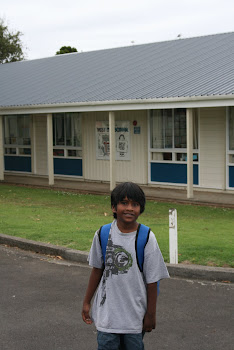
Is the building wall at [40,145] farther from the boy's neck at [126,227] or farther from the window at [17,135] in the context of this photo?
the boy's neck at [126,227]

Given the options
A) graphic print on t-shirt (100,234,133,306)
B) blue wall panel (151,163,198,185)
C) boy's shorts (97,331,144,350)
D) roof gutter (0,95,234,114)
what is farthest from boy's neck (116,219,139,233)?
blue wall panel (151,163,198,185)

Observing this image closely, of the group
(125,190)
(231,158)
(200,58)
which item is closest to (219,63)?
(200,58)

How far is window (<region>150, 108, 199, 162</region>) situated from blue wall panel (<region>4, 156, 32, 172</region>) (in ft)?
22.4

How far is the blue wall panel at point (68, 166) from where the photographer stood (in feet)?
71.9

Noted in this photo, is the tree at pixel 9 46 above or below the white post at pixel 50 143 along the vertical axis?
above

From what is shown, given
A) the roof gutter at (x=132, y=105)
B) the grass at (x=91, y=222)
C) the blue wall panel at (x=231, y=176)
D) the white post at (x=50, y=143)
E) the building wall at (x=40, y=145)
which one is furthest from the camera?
the building wall at (x=40, y=145)

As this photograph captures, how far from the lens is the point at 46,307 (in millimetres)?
6941

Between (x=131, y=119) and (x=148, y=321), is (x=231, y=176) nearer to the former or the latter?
(x=131, y=119)

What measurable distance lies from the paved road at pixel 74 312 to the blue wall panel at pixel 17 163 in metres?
15.5

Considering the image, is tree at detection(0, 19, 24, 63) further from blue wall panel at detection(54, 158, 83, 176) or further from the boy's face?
the boy's face

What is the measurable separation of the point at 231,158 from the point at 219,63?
121 inches

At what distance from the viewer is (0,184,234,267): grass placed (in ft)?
31.2

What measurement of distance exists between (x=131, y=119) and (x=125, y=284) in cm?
1606

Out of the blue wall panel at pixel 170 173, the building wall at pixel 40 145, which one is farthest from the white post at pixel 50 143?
the blue wall panel at pixel 170 173
